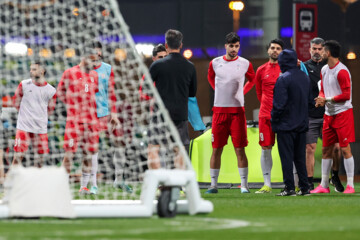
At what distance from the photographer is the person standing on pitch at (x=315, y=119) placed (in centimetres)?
1396

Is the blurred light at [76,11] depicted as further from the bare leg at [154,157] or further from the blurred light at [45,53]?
the bare leg at [154,157]

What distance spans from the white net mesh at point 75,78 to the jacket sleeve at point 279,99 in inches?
52.1

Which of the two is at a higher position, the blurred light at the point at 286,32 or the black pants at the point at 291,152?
the blurred light at the point at 286,32

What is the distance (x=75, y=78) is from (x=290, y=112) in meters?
2.53

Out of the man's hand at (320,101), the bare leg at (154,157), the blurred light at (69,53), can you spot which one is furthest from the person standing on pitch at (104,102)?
the man's hand at (320,101)

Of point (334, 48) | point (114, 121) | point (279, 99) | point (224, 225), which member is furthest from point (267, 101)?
point (224, 225)

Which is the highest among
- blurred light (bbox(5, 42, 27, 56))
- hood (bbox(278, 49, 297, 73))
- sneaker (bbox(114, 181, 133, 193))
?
blurred light (bbox(5, 42, 27, 56))

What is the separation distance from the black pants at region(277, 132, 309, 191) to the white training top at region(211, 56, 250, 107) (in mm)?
1089

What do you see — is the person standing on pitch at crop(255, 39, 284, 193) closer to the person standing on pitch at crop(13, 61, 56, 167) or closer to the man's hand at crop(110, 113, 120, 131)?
the man's hand at crop(110, 113, 120, 131)

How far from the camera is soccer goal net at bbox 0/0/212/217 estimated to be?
10836mm

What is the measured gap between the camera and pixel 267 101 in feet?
44.9

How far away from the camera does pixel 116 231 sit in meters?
7.69

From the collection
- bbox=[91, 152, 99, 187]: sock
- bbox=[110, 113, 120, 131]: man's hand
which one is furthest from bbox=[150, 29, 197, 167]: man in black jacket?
bbox=[91, 152, 99, 187]: sock

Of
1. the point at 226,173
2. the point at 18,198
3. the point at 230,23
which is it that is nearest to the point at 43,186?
the point at 18,198
